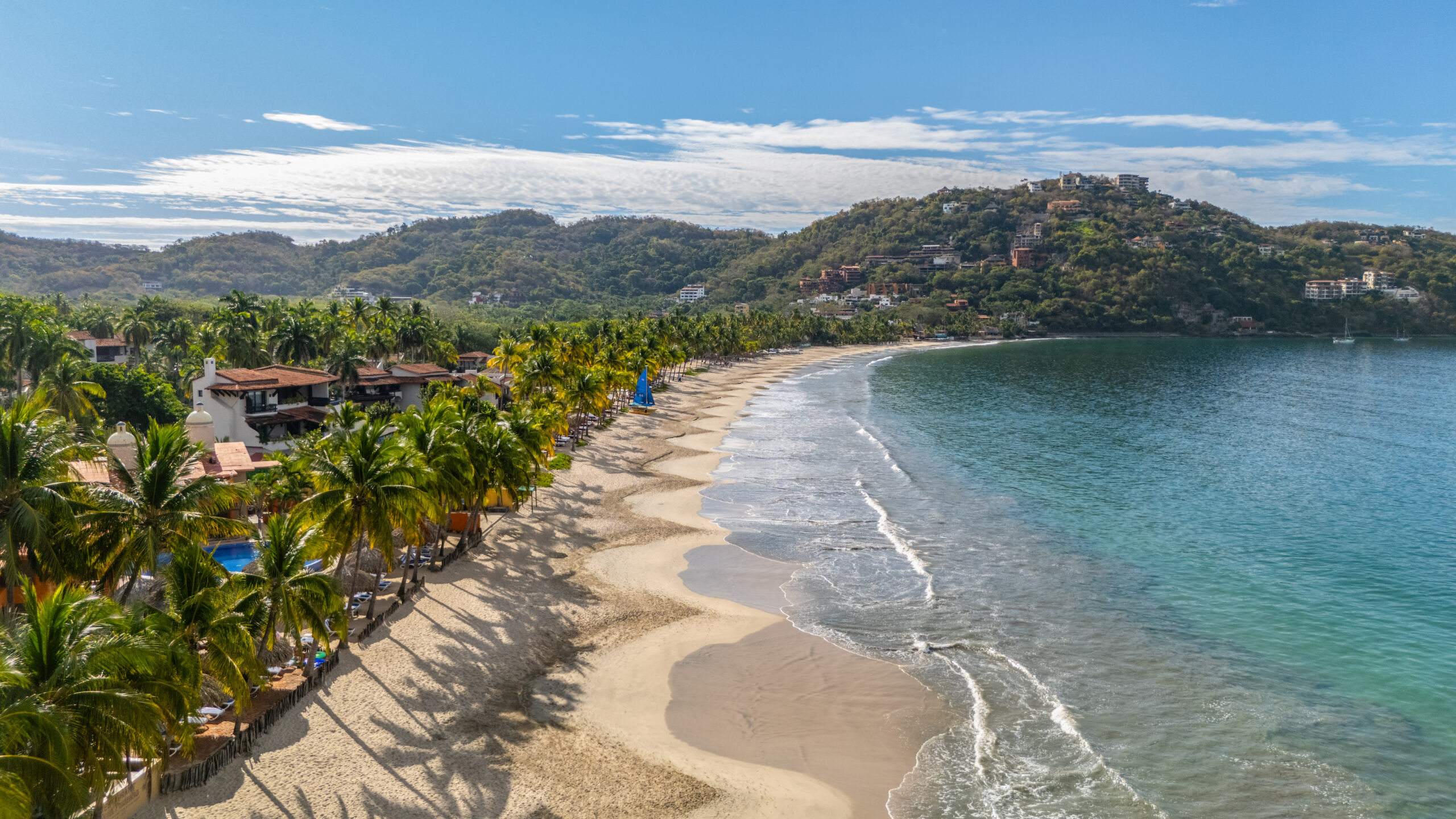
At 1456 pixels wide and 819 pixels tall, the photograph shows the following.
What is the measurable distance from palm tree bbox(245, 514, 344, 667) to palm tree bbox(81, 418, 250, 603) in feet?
4.69

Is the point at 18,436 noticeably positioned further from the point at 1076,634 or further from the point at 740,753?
the point at 1076,634

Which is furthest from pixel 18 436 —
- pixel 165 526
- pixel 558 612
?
pixel 558 612

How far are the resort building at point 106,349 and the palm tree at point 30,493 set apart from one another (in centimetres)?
7573

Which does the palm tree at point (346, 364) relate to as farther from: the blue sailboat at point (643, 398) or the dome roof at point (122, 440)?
the dome roof at point (122, 440)

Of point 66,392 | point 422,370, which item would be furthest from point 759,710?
point 422,370

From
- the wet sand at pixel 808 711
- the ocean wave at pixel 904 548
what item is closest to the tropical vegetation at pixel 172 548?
the wet sand at pixel 808 711

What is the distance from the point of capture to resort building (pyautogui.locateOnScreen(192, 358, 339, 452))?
47344 millimetres

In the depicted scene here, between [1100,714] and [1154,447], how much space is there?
51.6 m

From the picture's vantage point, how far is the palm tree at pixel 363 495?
2419 centimetres

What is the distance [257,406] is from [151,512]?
29.9 metres

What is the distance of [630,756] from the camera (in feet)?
67.8

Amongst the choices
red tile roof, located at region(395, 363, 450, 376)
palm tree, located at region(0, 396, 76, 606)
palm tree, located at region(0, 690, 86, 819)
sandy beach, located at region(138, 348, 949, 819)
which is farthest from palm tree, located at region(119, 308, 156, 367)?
palm tree, located at region(0, 690, 86, 819)

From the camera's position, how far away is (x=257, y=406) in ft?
158

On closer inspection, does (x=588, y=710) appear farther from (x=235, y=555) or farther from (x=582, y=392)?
(x=582, y=392)
